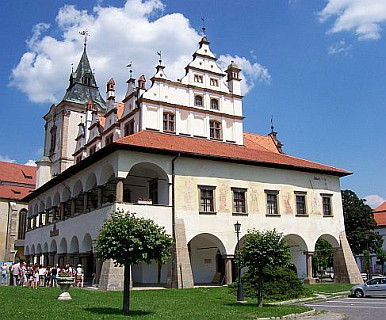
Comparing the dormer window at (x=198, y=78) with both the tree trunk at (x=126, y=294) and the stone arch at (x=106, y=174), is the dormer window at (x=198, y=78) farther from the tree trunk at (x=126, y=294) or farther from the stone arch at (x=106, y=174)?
the tree trunk at (x=126, y=294)

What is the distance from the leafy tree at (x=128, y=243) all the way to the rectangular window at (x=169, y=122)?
1815cm

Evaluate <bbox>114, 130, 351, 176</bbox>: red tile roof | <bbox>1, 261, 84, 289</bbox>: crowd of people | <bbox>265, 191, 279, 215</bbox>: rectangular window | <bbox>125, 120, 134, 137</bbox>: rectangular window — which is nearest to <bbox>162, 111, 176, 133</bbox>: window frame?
<bbox>114, 130, 351, 176</bbox>: red tile roof

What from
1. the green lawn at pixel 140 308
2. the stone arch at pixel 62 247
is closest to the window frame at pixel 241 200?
the green lawn at pixel 140 308

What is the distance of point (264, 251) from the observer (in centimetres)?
1772

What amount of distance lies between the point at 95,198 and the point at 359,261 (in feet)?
153

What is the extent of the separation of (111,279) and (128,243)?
10350 millimetres

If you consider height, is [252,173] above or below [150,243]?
above

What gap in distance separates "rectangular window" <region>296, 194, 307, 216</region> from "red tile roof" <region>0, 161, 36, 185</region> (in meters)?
44.7

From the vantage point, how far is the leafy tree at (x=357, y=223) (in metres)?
51.2

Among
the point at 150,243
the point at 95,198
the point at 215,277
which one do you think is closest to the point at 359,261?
the point at 215,277

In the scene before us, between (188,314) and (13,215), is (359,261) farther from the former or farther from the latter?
(188,314)

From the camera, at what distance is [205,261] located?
32125mm

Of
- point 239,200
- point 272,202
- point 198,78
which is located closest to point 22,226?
point 198,78

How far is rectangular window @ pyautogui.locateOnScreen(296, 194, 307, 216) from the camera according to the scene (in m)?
33.2
